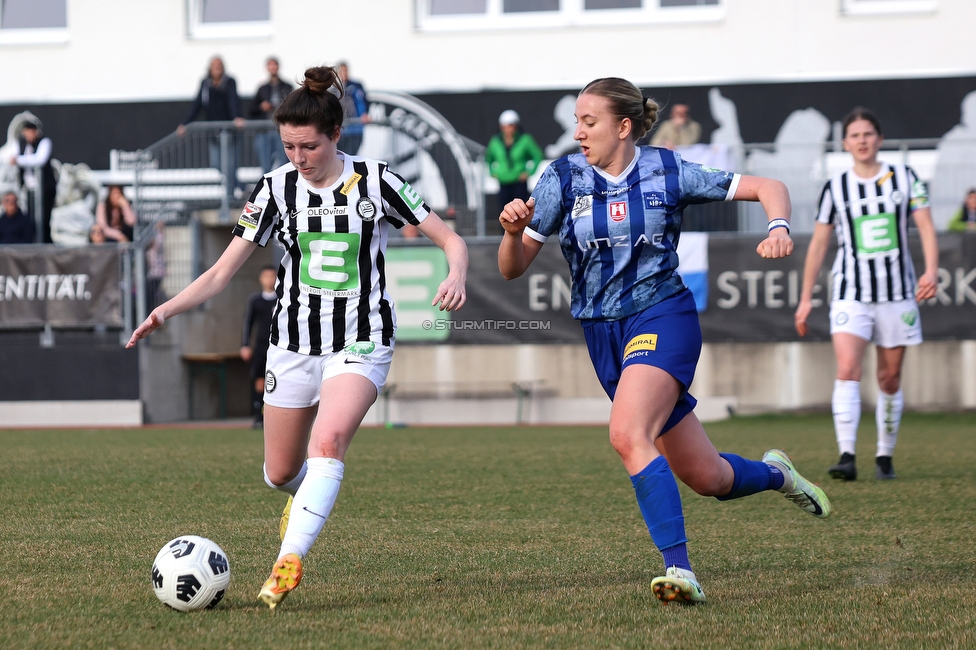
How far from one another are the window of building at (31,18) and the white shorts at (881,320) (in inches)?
701

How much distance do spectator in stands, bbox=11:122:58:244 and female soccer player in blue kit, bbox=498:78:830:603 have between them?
14.6m

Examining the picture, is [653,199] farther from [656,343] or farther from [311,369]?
[311,369]

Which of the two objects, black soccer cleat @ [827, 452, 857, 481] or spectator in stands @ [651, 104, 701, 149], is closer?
black soccer cleat @ [827, 452, 857, 481]

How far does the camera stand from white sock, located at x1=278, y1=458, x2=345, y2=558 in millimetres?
4410

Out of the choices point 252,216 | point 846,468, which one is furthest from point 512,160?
point 252,216

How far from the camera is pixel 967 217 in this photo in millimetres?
15891

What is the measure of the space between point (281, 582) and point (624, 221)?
6.11ft

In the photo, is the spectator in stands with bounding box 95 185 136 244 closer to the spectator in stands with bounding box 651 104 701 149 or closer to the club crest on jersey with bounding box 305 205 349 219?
the spectator in stands with bounding box 651 104 701 149

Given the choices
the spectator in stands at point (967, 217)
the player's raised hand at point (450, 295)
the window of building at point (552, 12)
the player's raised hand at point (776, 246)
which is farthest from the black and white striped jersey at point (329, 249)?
the window of building at point (552, 12)

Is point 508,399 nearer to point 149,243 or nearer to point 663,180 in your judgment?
point 149,243

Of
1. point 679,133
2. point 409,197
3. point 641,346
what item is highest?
point 679,133

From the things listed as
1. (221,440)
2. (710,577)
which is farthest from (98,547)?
(221,440)

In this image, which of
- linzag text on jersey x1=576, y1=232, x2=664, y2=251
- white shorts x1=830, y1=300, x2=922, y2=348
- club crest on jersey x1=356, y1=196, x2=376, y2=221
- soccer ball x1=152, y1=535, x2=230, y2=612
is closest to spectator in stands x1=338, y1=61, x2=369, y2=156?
white shorts x1=830, y1=300, x2=922, y2=348

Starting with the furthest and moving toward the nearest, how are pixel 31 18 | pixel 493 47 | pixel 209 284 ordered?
pixel 31 18, pixel 493 47, pixel 209 284
